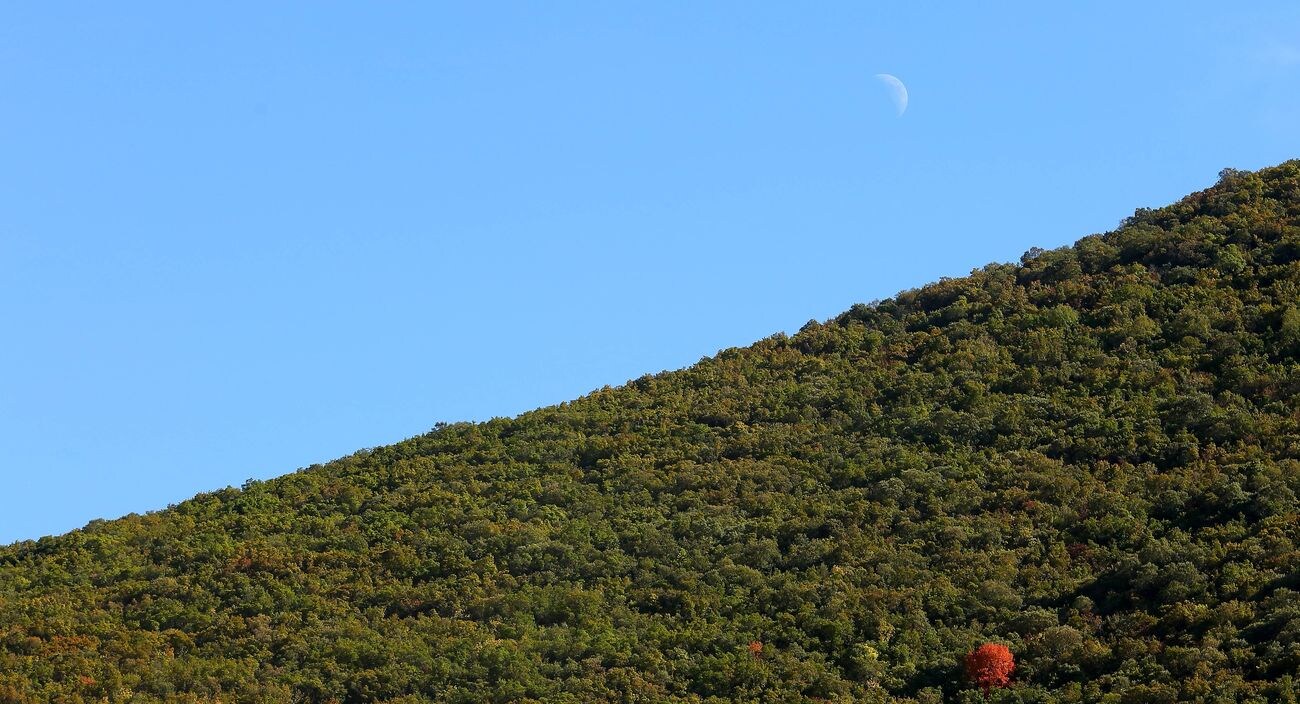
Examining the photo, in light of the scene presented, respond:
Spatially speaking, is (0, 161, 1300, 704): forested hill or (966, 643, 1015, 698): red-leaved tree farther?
(0, 161, 1300, 704): forested hill

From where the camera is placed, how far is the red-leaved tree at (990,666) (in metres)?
38.1

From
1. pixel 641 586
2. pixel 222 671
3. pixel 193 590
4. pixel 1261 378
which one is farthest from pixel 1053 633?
pixel 193 590

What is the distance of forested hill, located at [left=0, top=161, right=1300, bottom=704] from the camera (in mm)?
40250

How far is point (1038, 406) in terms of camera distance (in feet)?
171

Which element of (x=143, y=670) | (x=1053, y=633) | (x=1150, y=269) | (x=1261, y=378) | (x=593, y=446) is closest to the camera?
(x=1053, y=633)

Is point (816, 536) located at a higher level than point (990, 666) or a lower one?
higher

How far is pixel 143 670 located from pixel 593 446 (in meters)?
18.0

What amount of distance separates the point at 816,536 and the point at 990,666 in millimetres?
9958

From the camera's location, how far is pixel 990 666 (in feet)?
126

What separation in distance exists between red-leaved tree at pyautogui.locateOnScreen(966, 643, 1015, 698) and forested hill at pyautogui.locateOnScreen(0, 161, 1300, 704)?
0.31m

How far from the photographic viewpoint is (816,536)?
47594 mm

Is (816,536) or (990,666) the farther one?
(816,536)

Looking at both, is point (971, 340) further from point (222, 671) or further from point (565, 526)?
point (222, 671)

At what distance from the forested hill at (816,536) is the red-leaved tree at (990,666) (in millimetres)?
308
